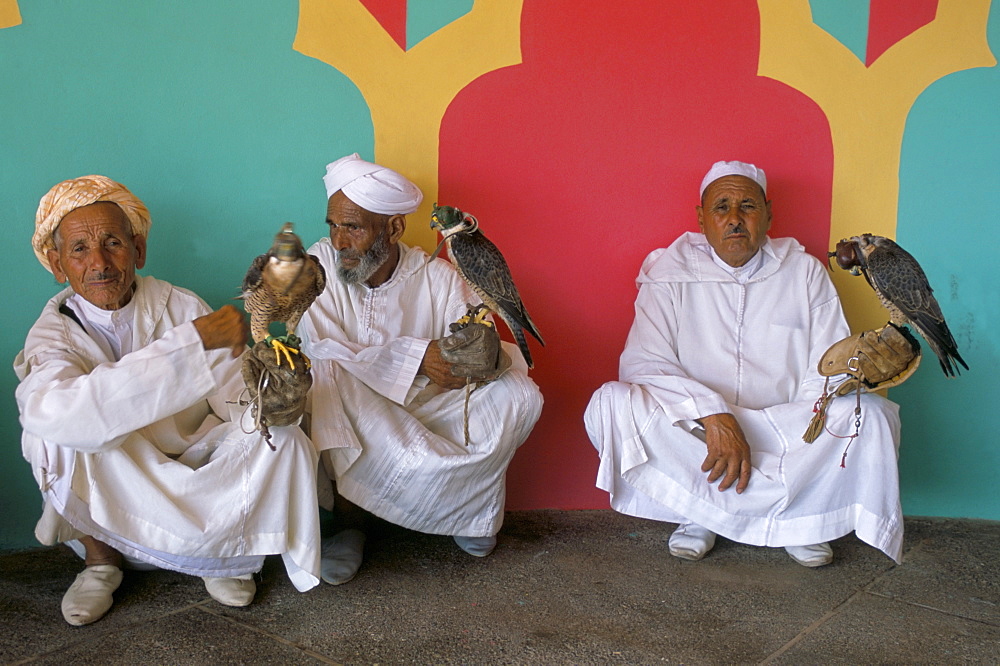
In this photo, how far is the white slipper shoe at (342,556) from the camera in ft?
9.76

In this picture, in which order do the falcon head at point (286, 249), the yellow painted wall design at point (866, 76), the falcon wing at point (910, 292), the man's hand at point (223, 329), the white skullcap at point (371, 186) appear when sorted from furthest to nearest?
1. the yellow painted wall design at point (866, 76)
2. the white skullcap at point (371, 186)
3. the falcon wing at point (910, 292)
4. the man's hand at point (223, 329)
5. the falcon head at point (286, 249)

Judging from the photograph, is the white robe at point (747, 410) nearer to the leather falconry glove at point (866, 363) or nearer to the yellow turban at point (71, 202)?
the leather falconry glove at point (866, 363)

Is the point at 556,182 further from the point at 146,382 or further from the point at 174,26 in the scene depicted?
the point at 146,382

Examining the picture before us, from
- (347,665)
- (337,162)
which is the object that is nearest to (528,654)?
(347,665)

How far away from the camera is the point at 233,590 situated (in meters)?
2.75

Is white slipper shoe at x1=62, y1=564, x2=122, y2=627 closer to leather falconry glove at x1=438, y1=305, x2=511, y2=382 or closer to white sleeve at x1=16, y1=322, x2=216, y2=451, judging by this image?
white sleeve at x1=16, y1=322, x2=216, y2=451

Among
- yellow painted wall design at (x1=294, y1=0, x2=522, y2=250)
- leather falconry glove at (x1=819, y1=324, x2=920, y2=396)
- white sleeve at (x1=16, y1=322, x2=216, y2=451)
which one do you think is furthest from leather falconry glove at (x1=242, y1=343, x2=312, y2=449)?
leather falconry glove at (x1=819, y1=324, x2=920, y2=396)

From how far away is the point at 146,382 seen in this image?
94.7 inches

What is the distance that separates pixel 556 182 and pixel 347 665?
2.28m

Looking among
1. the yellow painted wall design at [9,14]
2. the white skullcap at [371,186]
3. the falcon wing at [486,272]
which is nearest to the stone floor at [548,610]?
the falcon wing at [486,272]

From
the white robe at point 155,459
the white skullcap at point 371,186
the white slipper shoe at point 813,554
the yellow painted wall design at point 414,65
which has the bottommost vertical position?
the white slipper shoe at point 813,554

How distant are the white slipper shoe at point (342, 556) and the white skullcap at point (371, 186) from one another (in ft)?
4.25

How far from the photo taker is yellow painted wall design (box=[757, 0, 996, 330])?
12.4ft

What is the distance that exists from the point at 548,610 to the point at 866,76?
282 cm
